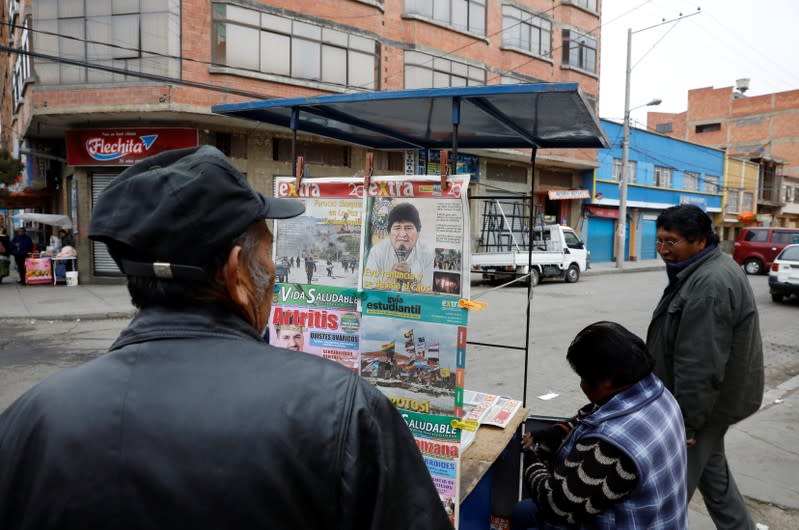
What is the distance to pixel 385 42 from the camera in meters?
18.9

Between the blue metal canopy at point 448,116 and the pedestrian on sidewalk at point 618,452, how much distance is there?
124cm

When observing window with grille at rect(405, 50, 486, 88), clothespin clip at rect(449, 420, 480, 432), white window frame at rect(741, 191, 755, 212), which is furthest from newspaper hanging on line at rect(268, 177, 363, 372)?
white window frame at rect(741, 191, 755, 212)

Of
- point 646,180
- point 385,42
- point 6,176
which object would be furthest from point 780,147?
point 6,176

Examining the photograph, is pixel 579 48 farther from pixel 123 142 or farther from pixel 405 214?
pixel 405 214

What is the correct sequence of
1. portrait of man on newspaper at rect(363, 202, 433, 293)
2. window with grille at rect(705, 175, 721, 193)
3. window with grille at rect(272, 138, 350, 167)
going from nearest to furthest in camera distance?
portrait of man on newspaper at rect(363, 202, 433, 293), window with grille at rect(272, 138, 350, 167), window with grille at rect(705, 175, 721, 193)

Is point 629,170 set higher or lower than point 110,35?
lower

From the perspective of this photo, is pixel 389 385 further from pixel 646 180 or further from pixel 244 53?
pixel 646 180

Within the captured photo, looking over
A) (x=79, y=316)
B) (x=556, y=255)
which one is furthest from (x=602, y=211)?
(x=79, y=316)

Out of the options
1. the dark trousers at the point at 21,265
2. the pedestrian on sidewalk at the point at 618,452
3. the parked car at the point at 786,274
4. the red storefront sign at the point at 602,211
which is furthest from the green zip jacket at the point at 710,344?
the red storefront sign at the point at 602,211

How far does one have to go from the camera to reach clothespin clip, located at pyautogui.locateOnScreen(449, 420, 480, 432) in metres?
2.56

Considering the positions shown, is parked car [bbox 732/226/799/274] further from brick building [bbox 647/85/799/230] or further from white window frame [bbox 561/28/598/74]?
brick building [bbox 647/85/799/230]

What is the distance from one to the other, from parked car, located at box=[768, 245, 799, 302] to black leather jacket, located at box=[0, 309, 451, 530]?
49.1 ft

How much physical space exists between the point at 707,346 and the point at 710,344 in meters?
0.02

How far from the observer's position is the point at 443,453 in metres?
2.55
